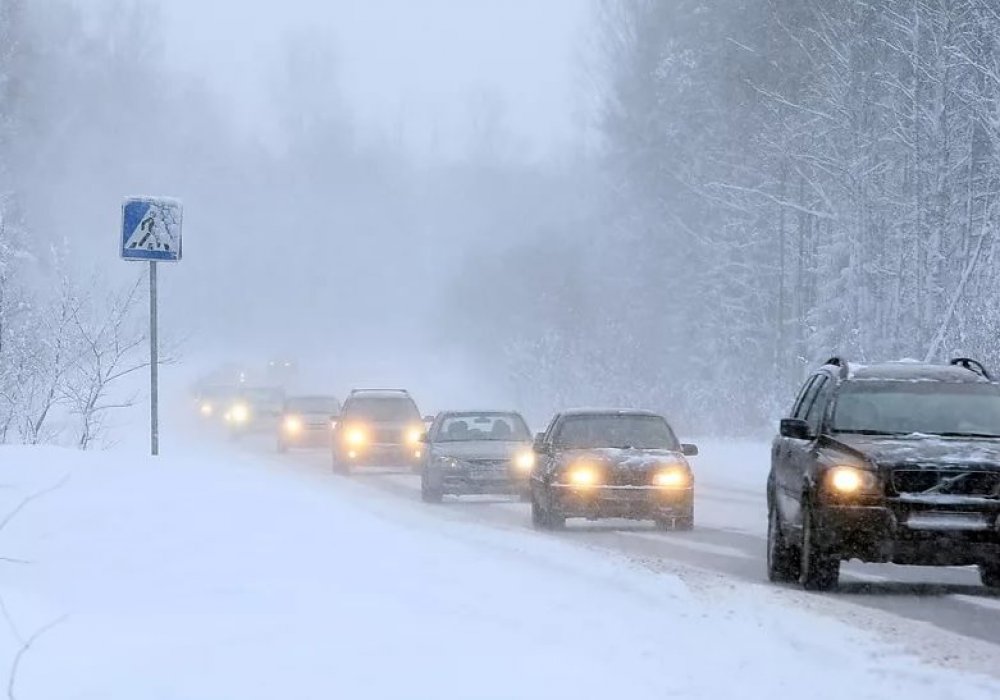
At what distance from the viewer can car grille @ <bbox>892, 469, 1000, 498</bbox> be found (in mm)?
13906

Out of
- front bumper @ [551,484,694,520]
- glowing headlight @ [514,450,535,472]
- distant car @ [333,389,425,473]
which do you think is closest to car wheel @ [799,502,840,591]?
front bumper @ [551,484,694,520]

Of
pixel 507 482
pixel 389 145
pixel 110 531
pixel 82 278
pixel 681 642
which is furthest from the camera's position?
pixel 389 145

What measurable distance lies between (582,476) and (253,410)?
3645 cm

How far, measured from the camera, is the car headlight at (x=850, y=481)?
552 inches

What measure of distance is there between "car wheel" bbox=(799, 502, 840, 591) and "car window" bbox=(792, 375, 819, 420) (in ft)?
6.68

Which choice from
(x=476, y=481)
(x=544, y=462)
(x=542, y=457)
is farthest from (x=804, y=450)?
(x=476, y=481)

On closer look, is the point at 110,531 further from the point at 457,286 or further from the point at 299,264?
the point at 299,264

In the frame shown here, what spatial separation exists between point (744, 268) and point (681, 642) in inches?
1962

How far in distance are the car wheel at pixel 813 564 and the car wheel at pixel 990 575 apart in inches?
53.2

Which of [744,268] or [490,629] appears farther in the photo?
[744,268]

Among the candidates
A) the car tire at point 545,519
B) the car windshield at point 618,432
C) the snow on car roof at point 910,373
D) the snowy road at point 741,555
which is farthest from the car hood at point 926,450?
the car windshield at point 618,432

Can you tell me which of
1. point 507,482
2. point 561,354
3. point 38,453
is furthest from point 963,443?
point 561,354

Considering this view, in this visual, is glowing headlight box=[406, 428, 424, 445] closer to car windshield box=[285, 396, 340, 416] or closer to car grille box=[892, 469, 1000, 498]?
car windshield box=[285, 396, 340, 416]

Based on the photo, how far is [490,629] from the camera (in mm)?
11109
